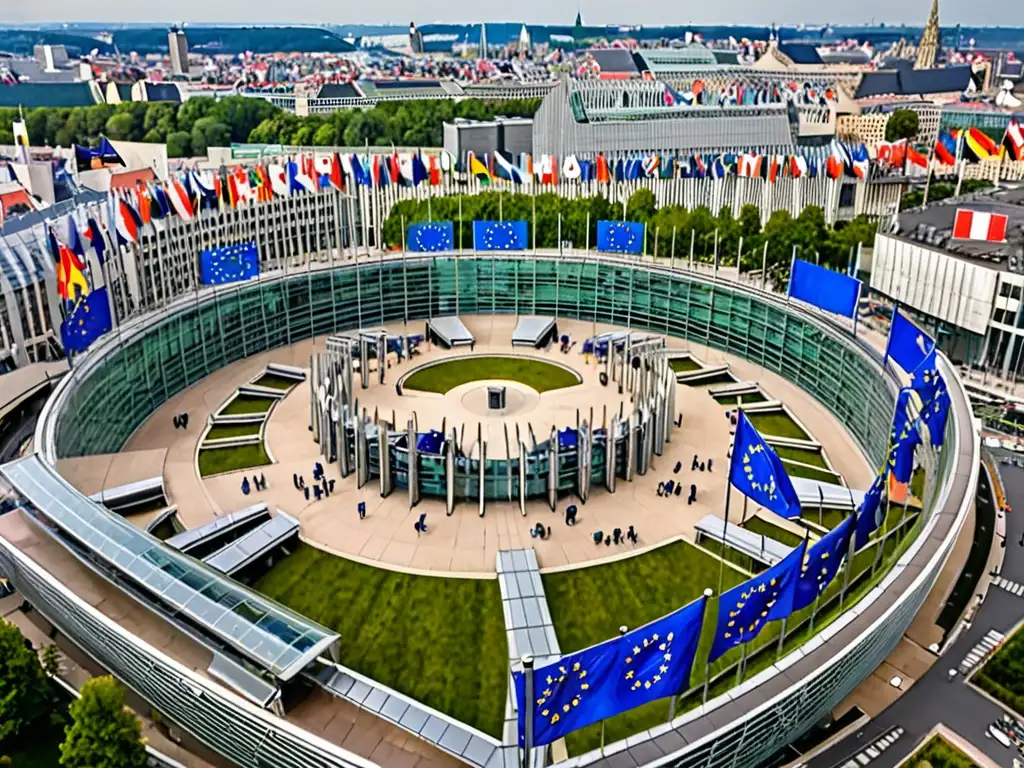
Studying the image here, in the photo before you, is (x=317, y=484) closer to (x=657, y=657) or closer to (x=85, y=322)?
(x=85, y=322)

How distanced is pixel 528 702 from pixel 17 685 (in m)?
26.9

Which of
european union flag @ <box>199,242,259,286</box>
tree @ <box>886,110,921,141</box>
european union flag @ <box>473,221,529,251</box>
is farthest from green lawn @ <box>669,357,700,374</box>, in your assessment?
tree @ <box>886,110,921,141</box>

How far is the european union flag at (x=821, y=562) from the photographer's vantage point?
34938 mm

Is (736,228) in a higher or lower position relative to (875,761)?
higher

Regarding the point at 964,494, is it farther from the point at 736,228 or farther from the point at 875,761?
the point at 736,228

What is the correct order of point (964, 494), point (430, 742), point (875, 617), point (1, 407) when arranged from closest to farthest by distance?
1. point (430, 742)
2. point (875, 617)
3. point (964, 494)
4. point (1, 407)

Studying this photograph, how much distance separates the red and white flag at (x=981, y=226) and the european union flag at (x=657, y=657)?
70.7 metres

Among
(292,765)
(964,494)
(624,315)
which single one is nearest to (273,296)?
(624,315)

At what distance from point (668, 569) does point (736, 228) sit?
210 ft

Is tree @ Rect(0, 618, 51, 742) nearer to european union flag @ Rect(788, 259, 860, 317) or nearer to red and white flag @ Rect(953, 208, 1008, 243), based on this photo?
european union flag @ Rect(788, 259, 860, 317)

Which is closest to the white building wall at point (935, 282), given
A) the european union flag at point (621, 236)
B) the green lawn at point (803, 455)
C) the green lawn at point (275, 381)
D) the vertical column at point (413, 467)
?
the european union flag at point (621, 236)

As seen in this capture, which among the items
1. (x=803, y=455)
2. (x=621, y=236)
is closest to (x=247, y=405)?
(x=621, y=236)

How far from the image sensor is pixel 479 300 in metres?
93.8

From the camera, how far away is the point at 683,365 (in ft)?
268
